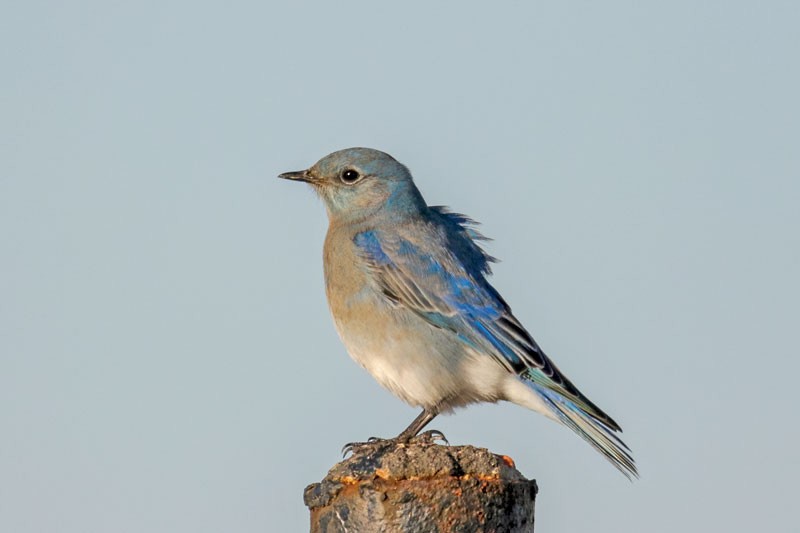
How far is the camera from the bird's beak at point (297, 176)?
10.7 m

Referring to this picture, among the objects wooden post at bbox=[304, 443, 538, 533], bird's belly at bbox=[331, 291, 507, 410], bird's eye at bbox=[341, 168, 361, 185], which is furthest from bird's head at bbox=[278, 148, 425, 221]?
wooden post at bbox=[304, 443, 538, 533]

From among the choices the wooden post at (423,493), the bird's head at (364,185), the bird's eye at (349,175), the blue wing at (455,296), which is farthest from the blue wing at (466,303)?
the wooden post at (423,493)

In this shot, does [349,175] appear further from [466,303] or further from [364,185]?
[466,303]

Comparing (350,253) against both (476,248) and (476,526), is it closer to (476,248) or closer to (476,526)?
(476,248)

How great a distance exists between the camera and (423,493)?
5.53 metres

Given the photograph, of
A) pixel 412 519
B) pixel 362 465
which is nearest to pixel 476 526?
pixel 412 519

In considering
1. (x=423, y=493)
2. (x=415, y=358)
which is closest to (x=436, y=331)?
(x=415, y=358)

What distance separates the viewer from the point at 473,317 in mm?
9273

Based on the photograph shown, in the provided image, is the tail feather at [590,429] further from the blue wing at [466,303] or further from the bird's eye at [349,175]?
the bird's eye at [349,175]

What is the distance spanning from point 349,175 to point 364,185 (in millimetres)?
186

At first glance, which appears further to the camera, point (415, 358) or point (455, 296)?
point (455, 296)

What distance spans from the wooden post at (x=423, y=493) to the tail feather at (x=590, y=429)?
98.7 inches

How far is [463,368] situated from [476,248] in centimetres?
135

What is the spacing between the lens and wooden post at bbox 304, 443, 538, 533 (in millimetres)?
5488
